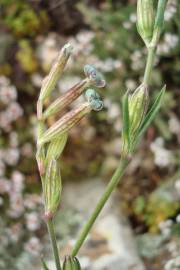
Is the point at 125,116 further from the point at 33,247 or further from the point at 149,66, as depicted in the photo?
the point at 33,247

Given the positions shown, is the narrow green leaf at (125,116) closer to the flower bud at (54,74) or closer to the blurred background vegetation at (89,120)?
the flower bud at (54,74)

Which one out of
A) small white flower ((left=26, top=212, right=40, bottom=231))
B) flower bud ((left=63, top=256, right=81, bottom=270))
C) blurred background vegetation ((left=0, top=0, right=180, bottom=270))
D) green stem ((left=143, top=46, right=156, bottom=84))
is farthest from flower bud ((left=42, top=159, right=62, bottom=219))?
small white flower ((left=26, top=212, right=40, bottom=231))

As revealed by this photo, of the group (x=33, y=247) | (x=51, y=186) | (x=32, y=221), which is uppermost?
(x=32, y=221)

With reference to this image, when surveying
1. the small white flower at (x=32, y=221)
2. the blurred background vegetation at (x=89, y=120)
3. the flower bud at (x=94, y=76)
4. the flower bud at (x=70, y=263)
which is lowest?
the flower bud at (x=70, y=263)

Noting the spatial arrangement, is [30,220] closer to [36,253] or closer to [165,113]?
[36,253]

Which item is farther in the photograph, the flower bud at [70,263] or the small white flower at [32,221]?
the small white flower at [32,221]

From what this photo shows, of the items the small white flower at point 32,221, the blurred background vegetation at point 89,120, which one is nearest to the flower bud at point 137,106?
the blurred background vegetation at point 89,120

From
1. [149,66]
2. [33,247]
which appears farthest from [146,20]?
[33,247]
